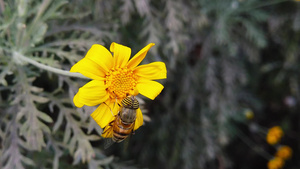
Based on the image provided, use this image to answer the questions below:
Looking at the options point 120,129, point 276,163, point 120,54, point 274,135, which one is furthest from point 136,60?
point 276,163

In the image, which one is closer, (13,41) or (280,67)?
(13,41)

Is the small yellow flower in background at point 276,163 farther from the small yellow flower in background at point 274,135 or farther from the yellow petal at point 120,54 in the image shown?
the yellow petal at point 120,54

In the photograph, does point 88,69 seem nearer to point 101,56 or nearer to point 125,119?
point 101,56

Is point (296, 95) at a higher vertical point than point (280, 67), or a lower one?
lower

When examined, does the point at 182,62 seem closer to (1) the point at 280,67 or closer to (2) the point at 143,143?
(2) the point at 143,143

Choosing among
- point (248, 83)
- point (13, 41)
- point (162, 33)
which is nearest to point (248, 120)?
point (248, 83)

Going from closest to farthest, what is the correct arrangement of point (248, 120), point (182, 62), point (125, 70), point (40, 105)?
point (125, 70) < point (40, 105) < point (182, 62) < point (248, 120)

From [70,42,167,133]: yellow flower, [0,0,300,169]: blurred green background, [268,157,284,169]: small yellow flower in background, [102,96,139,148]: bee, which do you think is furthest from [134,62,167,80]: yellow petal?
[268,157,284,169]: small yellow flower in background
